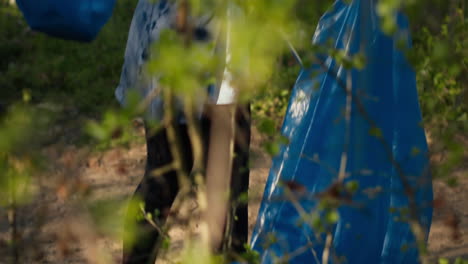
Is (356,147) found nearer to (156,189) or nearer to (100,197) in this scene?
(156,189)

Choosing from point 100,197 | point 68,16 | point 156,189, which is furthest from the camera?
point 100,197

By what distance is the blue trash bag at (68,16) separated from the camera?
1.72 metres

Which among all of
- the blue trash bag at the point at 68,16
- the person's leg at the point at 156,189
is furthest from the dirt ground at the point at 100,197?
the blue trash bag at the point at 68,16

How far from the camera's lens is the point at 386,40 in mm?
2246

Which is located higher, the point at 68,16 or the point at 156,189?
the point at 68,16

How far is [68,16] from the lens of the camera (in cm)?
172

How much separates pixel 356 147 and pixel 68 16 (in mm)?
866

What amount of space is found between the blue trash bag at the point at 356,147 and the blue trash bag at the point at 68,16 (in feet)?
2.15

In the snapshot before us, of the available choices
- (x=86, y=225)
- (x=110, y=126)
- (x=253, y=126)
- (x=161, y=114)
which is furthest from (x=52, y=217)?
(x=110, y=126)

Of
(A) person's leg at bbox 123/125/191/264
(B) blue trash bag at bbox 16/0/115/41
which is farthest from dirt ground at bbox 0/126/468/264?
(B) blue trash bag at bbox 16/0/115/41

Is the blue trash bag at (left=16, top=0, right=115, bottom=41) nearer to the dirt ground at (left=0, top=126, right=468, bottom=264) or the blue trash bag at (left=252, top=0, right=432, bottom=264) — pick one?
the blue trash bag at (left=252, top=0, right=432, bottom=264)

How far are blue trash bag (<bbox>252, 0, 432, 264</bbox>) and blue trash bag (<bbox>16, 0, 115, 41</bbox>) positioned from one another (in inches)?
25.8

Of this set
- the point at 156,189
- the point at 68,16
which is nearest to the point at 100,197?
the point at 156,189

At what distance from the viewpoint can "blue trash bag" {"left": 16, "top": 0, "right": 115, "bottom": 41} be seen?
1.72m
